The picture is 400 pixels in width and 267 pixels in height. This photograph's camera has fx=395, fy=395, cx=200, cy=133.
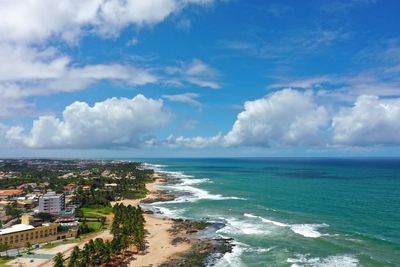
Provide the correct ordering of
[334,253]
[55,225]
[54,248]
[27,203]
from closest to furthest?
[334,253] < [54,248] < [55,225] < [27,203]

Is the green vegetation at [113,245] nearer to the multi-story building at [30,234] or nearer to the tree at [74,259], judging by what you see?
the tree at [74,259]

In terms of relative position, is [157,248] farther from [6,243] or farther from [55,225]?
[6,243]

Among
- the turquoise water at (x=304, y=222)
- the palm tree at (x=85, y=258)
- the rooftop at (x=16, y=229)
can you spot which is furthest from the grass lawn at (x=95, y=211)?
the palm tree at (x=85, y=258)

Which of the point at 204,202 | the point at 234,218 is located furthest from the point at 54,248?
the point at 204,202

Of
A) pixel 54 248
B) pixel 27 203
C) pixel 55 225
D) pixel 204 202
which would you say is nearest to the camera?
pixel 54 248

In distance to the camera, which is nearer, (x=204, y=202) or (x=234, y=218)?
(x=234, y=218)

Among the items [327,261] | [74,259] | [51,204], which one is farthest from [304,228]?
[51,204]

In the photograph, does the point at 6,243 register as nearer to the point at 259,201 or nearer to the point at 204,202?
the point at 204,202
